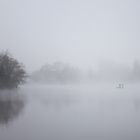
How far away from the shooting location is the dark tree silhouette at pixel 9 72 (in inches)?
2063

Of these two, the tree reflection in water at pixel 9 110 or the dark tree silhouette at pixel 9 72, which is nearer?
the tree reflection in water at pixel 9 110

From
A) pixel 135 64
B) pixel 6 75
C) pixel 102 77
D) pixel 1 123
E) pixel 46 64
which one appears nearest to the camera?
pixel 1 123

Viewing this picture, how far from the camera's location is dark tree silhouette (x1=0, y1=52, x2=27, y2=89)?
5241cm

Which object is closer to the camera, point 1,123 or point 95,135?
point 95,135

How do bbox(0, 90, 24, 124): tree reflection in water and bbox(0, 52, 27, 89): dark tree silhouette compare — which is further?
bbox(0, 52, 27, 89): dark tree silhouette

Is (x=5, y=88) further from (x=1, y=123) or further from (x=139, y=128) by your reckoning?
(x=139, y=128)

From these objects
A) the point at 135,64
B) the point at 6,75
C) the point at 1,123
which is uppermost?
the point at 135,64

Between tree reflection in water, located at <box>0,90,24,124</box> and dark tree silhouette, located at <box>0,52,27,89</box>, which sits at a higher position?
dark tree silhouette, located at <box>0,52,27,89</box>

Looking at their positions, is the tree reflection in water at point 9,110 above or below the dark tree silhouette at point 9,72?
below

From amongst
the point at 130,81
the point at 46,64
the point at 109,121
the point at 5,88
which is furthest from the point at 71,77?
the point at 109,121

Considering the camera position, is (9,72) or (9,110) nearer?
(9,110)

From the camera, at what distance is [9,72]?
5325 cm

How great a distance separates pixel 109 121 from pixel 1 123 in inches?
232

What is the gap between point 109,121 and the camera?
1370 centimetres
